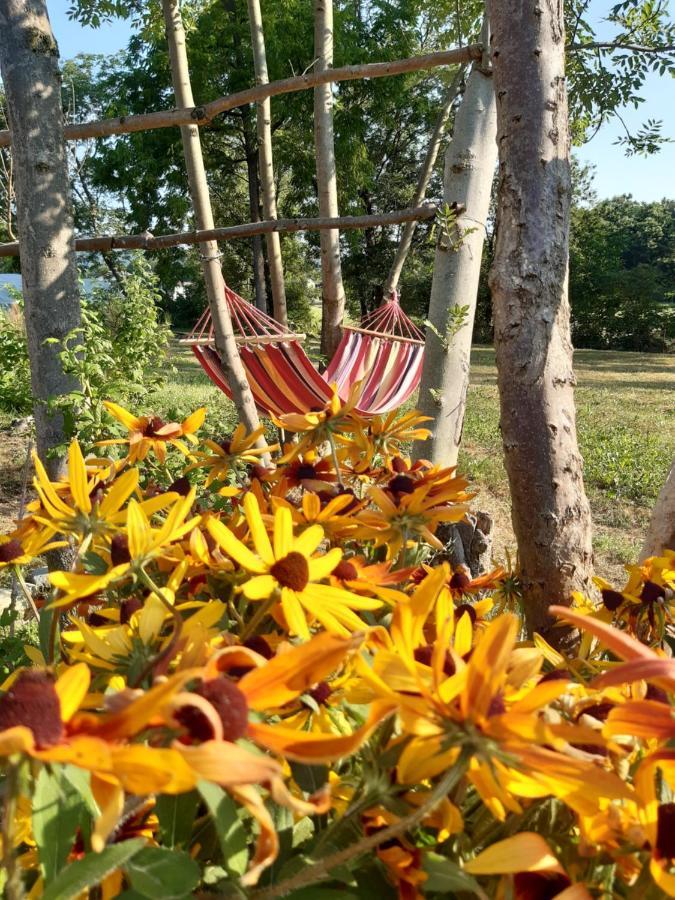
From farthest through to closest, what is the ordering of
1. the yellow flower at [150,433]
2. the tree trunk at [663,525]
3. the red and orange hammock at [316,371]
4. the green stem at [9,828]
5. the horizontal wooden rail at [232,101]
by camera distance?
the red and orange hammock at [316,371] → the horizontal wooden rail at [232,101] → the tree trunk at [663,525] → the yellow flower at [150,433] → the green stem at [9,828]

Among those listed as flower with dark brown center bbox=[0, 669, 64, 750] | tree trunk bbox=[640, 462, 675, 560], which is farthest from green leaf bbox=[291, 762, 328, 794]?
tree trunk bbox=[640, 462, 675, 560]

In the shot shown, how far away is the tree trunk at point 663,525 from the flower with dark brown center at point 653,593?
652 millimetres

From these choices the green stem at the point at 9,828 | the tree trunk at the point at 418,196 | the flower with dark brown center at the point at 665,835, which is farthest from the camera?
the tree trunk at the point at 418,196

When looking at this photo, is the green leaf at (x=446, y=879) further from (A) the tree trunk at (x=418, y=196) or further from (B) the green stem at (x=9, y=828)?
(A) the tree trunk at (x=418, y=196)

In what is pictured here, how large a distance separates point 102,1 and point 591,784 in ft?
12.7

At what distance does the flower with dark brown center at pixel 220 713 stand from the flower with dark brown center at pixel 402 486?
0.58m

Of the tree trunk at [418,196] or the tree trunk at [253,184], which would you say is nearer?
the tree trunk at [418,196]

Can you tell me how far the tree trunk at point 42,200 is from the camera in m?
1.64

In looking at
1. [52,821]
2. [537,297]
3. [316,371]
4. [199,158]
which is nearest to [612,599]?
[537,297]

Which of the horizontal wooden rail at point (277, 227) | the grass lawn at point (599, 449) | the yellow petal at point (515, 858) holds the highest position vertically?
the horizontal wooden rail at point (277, 227)

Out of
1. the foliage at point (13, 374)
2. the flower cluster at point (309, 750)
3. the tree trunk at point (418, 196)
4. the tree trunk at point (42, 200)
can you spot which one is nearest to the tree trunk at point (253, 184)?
the tree trunk at point (418, 196)

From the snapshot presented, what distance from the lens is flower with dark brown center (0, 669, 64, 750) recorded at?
0.32 m

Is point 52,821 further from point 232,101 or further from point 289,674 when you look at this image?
point 232,101

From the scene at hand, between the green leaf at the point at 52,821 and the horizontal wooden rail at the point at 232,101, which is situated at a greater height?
the horizontal wooden rail at the point at 232,101
